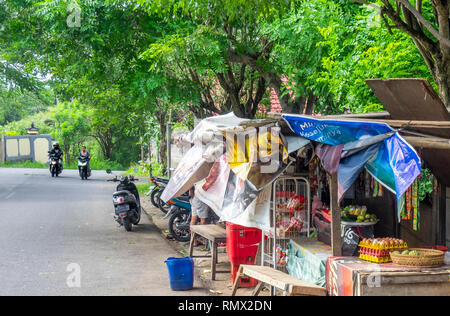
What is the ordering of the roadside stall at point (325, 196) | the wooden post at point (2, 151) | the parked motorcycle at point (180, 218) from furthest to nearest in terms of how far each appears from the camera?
1. the wooden post at point (2, 151)
2. the parked motorcycle at point (180, 218)
3. the roadside stall at point (325, 196)

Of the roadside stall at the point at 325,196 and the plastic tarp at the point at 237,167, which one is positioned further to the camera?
the plastic tarp at the point at 237,167

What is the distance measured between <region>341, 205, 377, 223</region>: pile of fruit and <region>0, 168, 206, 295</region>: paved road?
242 cm

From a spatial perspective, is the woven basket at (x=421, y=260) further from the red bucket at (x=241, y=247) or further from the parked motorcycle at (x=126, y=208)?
the parked motorcycle at (x=126, y=208)

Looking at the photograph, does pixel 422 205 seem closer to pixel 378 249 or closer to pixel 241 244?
pixel 378 249

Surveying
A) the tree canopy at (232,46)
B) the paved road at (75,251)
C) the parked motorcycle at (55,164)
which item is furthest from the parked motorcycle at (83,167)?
the tree canopy at (232,46)

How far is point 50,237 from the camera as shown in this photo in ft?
40.6

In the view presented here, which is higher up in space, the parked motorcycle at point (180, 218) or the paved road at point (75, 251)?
the parked motorcycle at point (180, 218)

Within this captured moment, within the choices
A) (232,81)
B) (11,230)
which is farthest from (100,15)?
(11,230)

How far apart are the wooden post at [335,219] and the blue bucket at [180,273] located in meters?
2.59

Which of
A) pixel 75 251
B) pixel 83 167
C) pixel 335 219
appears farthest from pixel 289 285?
pixel 83 167

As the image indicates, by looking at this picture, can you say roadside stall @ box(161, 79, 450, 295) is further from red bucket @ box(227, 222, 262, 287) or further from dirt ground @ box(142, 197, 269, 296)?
dirt ground @ box(142, 197, 269, 296)

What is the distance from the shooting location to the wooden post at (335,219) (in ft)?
21.4
